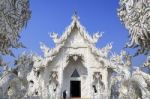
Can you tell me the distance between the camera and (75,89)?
31.7m

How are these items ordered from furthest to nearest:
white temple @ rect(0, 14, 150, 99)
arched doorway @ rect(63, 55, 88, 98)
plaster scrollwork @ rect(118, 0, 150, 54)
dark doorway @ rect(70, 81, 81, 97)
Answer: dark doorway @ rect(70, 81, 81, 97), arched doorway @ rect(63, 55, 88, 98), white temple @ rect(0, 14, 150, 99), plaster scrollwork @ rect(118, 0, 150, 54)

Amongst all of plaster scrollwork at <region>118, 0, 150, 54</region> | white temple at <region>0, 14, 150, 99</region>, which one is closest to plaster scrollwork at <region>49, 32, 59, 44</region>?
white temple at <region>0, 14, 150, 99</region>

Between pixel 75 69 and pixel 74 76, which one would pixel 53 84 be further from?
pixel 75 69

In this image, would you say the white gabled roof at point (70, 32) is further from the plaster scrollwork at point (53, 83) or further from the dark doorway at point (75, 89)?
the dark doorway at point (75, 89)

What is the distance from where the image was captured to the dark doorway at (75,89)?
3145 centimetres

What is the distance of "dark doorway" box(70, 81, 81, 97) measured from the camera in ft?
103

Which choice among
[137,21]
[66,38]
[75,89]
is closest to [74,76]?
[75,89]

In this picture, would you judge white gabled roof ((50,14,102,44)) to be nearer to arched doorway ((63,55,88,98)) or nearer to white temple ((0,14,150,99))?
white temple ((0,14,150,99))

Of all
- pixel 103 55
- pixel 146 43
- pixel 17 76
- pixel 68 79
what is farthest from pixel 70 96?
pixel 146 43

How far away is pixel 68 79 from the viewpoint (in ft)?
102

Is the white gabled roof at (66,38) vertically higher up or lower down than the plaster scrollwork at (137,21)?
higher up

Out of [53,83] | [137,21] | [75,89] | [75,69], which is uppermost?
[75,69]

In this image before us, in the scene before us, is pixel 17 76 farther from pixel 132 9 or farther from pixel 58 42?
pixel 58 42

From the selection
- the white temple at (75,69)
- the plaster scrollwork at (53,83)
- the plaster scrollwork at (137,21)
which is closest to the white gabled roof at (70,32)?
the white temple at (75,69)
